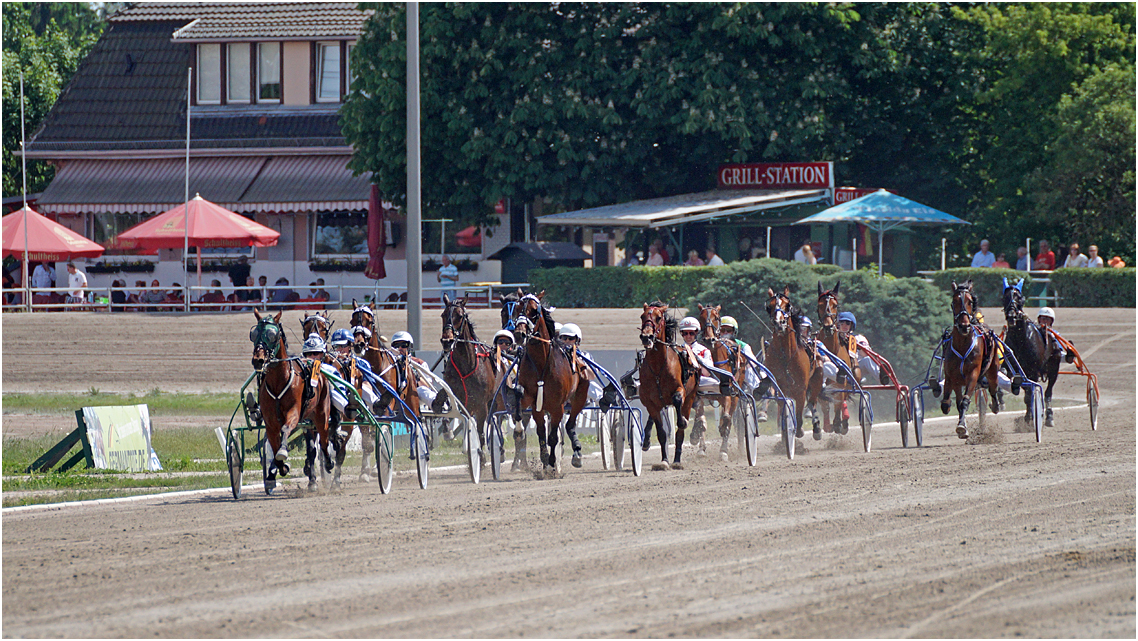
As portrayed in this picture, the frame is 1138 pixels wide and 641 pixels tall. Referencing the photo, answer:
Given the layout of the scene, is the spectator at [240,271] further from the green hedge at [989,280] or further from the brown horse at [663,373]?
the brown horse at [663,373]

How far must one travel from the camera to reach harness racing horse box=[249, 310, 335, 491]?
496 inches

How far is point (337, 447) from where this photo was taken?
13.6m

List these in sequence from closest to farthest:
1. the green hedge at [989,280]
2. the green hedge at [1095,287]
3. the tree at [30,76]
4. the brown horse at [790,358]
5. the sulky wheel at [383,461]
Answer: the sulky wheel at [383,461]
the brown horse at [790,358]
the green hedge at [989,280]
the green hedge at [1095,287]
the tree at [30,76]

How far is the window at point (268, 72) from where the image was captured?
3634 cm

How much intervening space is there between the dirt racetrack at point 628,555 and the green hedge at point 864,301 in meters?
7.61

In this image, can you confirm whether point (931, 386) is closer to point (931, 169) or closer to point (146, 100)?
point (931, 169)

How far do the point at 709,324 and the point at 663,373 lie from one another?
2.42m

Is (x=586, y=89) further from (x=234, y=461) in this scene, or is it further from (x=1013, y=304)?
(x=234, y=461)

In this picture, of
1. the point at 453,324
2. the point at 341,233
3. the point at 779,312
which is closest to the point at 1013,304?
the point at 779,312

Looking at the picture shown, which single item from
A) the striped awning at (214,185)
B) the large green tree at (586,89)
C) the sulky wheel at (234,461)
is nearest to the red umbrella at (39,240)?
the striped awning at (214,185)

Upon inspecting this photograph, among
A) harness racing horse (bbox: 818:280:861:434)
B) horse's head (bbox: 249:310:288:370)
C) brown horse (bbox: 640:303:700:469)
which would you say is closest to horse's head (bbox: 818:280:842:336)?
harness racing horse (bbox: 818:280:861:434)

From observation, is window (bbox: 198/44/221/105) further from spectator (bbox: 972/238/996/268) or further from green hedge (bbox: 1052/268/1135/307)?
green hedge (bbox: 1052/268/1135/307)

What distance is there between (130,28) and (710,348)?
26.7 m

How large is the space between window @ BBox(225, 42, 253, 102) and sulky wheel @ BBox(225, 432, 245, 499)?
982 inches
